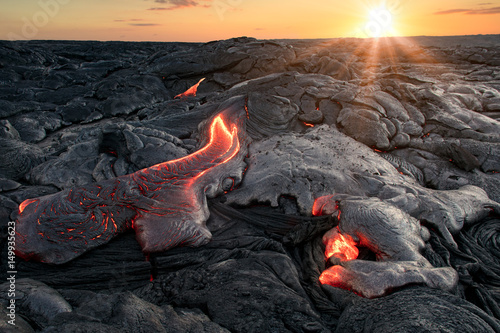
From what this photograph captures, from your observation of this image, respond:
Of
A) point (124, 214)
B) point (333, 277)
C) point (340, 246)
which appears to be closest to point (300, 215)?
point (340, 246)

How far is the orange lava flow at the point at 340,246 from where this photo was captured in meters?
3.47

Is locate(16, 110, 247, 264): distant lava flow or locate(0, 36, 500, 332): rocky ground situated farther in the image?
locate(16, 110, 247, 264): distant lava flow

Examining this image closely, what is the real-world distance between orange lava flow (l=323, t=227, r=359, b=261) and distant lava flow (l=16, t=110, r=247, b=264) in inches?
58.3

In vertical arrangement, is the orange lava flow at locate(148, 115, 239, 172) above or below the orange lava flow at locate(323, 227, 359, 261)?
above

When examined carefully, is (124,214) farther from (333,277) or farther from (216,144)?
(333,277)

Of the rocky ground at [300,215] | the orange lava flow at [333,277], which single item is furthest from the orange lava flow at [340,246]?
the orange lava flow at [333,277]

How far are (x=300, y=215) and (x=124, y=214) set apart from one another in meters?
2.28

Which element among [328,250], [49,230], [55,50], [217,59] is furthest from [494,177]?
[55,50]

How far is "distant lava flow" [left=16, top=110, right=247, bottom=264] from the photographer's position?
10.8 ft

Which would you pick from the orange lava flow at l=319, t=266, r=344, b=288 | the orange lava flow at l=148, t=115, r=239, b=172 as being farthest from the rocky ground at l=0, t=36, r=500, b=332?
the orange lava flow at l=148, t=115, r=239, b=172

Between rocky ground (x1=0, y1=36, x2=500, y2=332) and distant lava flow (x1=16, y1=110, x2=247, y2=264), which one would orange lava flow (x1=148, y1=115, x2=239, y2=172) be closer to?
distant lava flow (x1=16, y1=110, x2=247, y2=264)

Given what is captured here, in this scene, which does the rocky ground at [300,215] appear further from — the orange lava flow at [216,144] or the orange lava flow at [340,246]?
the orange lava flow at [216,144]

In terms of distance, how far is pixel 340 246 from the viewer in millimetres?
3539

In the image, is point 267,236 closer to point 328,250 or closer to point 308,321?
point 328,250
